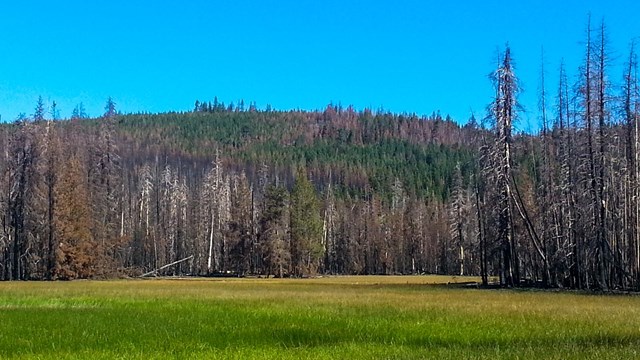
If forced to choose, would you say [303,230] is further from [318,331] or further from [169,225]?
[318,331]

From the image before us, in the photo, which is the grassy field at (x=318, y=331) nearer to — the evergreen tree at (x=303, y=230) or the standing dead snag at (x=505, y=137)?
the standing dead snag at (x=505, y=137)

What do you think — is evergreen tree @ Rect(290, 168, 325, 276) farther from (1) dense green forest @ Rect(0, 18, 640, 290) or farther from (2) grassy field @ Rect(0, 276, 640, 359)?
(2) grassy field @ Rect(0, 276, 640, 359)

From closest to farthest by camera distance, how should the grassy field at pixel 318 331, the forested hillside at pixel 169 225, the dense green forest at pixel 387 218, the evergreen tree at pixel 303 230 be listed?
1. the grassy field at pixel 318 331
2. the dense green forest at pixel 387 218
3. the forested hillside at pixel 169 225
4. the evergreen tree at pixel 303 230

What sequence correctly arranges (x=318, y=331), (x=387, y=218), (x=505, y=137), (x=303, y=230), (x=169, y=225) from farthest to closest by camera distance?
(x=387, y=218), (x=169, y=225), (x=303, y=230), (x=505, y=137), (x=318, y=331)

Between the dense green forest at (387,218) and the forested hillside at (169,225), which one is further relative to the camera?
the forested hillside at (169,225)

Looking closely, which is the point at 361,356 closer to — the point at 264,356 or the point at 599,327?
the point at 264,356

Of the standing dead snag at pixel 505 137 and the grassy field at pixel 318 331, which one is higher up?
the standing dead snag at pixel 505 137

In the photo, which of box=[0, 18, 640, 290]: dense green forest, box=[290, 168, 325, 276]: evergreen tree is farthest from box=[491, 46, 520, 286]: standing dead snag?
box=[290, 168, 325, 276]: evergreen tree

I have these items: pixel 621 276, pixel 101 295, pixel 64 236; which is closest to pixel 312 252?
pixel 64 236

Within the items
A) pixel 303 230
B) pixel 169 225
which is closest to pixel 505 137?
pixel 303 230

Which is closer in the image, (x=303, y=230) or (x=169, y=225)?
(x=303, y=230)

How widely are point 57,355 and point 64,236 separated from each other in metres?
52.7

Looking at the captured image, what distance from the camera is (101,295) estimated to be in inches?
1352

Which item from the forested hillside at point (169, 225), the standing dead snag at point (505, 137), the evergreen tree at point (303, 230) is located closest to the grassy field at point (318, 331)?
the standing dead snag at point (505, 137)
